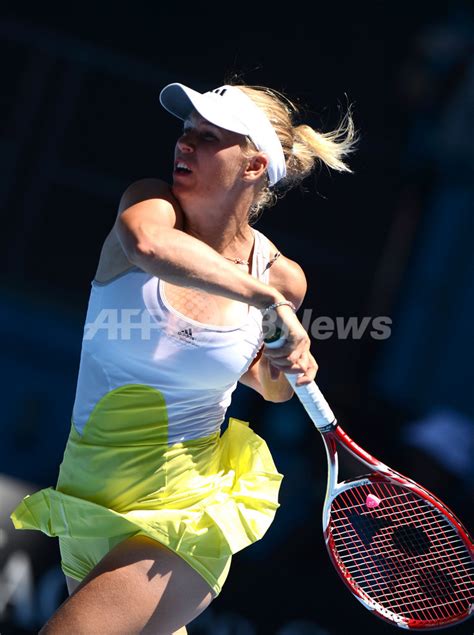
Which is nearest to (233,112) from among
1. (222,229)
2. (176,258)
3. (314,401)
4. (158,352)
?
(222,229)

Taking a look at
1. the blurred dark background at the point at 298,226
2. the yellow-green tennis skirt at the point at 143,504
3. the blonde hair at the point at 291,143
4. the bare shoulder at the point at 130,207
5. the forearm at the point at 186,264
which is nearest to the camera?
the forearm at the point at 186,264

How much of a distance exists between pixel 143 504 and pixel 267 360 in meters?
0.48

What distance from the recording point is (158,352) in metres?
2.34

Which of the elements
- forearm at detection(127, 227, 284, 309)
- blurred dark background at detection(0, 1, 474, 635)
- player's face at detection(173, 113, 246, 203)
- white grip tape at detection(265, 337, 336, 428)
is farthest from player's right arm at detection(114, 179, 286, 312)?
blurred dark background at detection(0, 1, 474, 635)

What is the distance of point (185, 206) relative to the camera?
237cm

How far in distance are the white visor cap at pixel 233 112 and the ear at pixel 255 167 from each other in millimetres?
13

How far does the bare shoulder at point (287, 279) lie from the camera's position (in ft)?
8.73

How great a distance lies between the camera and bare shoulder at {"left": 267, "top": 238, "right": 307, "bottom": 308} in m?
2.66

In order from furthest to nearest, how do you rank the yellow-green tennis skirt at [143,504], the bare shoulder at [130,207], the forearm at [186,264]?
the yellow-green tennis skirt at [143,504], the bare shoulder at [130,207], the forearm at [186,264]

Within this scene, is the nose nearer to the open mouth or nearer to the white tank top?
the open mouth

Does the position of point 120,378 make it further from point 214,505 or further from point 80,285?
point 80,285

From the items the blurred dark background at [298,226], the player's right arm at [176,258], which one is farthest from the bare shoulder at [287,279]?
the blurred dark background at [298,226]

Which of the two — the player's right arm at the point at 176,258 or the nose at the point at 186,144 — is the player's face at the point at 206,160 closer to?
the nose at the point at 186,144

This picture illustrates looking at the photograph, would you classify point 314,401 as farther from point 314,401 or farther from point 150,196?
point 150,196
